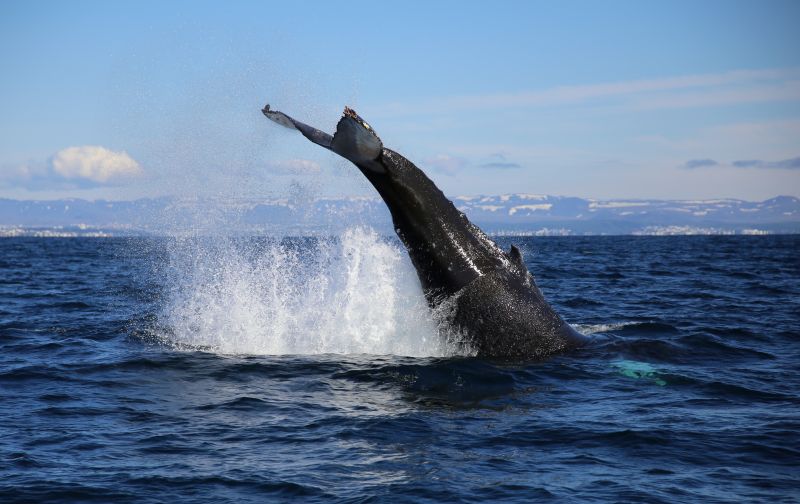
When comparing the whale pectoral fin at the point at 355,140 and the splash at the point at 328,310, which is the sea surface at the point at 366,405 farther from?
the whale pectoral fin at the point at 355,140

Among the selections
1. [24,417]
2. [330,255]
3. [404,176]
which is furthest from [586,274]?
[24,417]

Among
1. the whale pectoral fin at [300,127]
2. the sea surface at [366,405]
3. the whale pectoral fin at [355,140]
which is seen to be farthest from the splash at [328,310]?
the whale pectoral fin at [300,127]

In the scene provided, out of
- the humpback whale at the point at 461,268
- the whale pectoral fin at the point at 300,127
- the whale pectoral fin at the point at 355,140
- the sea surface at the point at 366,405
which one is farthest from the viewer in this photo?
the humpback whale at the point at 461,268

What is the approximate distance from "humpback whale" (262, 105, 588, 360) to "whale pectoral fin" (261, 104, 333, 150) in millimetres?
11

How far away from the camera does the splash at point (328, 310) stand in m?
12.4

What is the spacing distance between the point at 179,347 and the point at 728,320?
1044 centimetres

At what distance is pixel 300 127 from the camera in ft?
30.5

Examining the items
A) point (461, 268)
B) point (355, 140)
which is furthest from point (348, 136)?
point (461, 268)

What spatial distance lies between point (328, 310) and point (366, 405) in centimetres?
486

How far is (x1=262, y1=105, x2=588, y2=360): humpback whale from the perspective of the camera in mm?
9633

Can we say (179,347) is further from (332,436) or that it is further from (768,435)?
(768,435)

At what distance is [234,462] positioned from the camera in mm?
7105

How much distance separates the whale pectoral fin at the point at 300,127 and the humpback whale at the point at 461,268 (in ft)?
0.03

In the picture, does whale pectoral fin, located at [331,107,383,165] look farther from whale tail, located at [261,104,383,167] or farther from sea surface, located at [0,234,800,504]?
sea surface, located at [0,234,800,504]
